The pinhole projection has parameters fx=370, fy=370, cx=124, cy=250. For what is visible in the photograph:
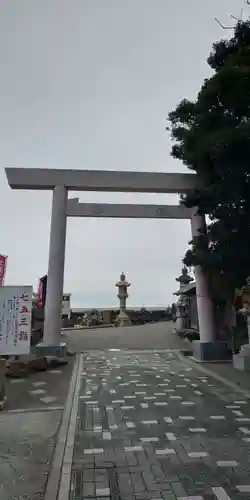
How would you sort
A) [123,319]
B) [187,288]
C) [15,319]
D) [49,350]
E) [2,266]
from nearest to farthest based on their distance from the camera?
[15,319]
[2,266]
[49,350]
[187,288]
[123,319]

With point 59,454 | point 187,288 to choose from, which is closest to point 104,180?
point 187,288

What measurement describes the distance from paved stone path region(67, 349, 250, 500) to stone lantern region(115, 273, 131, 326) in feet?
62.3

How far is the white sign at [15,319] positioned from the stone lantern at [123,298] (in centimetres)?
2060

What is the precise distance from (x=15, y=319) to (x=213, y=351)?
716cm

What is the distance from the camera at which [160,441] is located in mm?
4383

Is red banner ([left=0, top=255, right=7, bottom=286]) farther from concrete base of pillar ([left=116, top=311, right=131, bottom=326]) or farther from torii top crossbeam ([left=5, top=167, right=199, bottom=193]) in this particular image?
concrete base of pillar ([left=116, top=311, right=131, bottom=326])

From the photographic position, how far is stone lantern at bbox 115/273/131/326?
27250 millimetres

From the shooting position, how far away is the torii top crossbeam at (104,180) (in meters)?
11.8

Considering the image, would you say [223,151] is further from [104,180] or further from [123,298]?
[123,298]

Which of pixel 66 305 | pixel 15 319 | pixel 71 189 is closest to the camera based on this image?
pixel 15 319

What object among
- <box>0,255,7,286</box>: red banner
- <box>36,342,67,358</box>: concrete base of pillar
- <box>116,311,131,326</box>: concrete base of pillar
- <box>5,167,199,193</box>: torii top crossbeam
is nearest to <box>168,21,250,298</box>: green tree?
<box>5,167,199,193</box>: torii top crossbeam

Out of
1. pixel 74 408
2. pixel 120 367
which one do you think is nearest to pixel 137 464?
pixel 74 408

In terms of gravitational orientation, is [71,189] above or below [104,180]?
below

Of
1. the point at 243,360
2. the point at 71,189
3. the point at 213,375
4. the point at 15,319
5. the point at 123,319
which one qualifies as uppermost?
the point at 71,189
